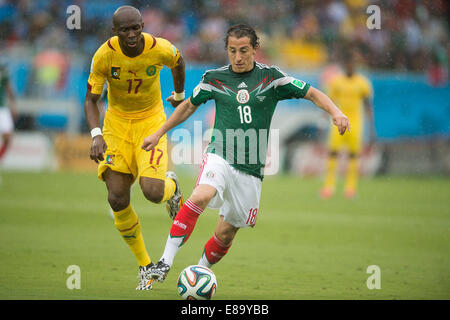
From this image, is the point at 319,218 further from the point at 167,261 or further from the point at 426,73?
the point at 426,73

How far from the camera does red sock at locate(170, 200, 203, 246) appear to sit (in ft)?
20.0

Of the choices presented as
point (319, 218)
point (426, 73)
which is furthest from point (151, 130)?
point (426, 73)

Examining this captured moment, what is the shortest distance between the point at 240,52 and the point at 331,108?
949 mm

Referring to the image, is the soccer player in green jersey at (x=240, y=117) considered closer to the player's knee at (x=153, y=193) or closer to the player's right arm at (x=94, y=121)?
the player's right arm at (x=94, y=121)

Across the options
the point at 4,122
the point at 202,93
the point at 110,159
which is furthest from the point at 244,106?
the point at 4,122

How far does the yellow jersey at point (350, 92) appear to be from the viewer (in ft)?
51.6

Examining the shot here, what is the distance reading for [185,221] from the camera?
6.12 meters

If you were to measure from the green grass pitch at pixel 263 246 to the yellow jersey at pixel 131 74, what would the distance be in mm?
1734

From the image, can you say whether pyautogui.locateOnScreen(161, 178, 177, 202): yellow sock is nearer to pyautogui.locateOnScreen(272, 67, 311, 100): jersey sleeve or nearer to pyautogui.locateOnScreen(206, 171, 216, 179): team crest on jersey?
pyautogui.locateOnScreen(206, 171, 216, 179): team crest on jersey

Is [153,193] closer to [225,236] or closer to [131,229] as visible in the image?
[131,229]

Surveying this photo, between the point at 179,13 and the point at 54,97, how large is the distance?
555 centimetres

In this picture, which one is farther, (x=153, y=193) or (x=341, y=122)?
(x=153, y=193)

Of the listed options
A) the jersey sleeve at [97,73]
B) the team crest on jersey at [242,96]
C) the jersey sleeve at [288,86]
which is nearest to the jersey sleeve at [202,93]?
the team crest on jersey at [242,96]

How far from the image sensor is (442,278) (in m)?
7.42
